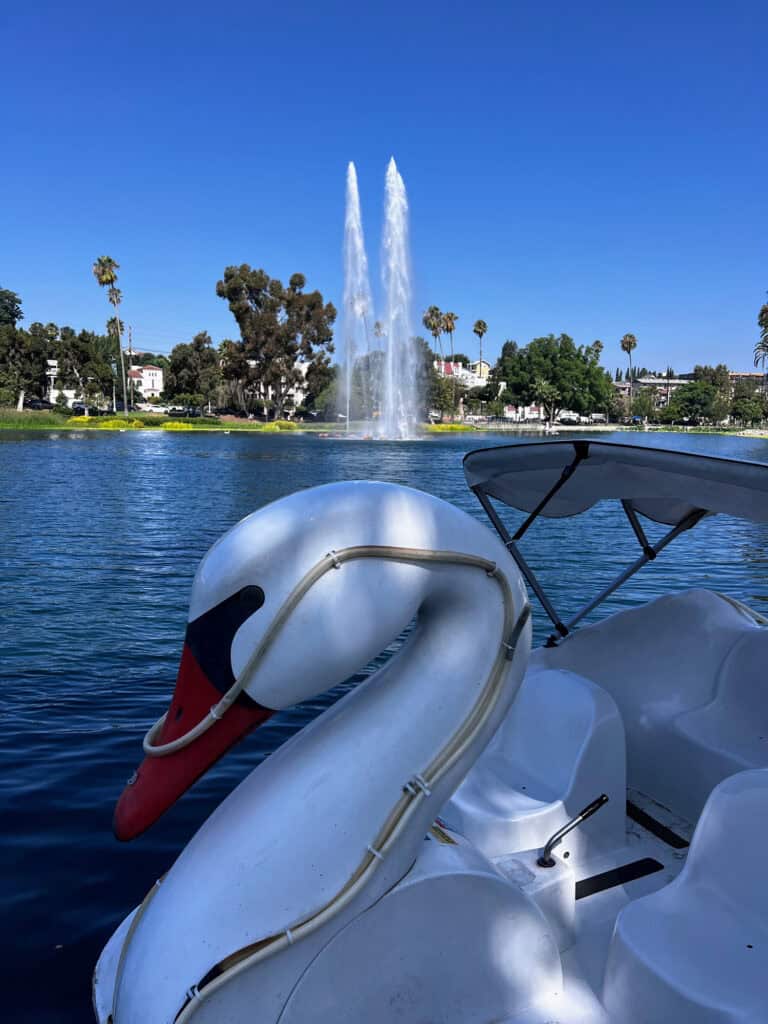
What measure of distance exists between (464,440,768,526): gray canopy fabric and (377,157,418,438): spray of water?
52.3 m

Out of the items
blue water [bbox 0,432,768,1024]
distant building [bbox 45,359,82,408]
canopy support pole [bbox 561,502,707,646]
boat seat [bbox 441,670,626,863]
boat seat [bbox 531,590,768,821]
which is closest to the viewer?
boat seat [bbox 441,670,626,863]

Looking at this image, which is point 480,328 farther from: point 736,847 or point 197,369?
point 736,847

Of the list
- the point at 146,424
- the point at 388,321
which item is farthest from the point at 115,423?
the point at 388,321

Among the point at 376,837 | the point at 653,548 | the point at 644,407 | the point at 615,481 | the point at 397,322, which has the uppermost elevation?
the point at 397,322

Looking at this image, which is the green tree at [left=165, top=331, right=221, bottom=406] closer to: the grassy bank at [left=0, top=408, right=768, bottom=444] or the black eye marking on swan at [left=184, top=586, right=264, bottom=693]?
the grassy bank at [left=0, top=408, right=768, bottom=444]

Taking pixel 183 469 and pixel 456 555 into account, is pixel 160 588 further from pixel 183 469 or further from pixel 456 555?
pixel 183 469

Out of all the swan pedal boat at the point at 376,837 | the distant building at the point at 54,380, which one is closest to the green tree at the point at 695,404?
the distant building at the point at 54,380

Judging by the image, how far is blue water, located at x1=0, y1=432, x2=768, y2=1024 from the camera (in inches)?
163

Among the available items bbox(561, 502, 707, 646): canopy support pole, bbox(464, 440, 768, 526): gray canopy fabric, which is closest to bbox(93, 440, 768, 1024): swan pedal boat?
bbox(464, 440, 768, 526): gray canopy fabric

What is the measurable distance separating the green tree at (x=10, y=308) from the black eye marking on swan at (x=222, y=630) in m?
122

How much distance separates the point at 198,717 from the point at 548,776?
207 cm

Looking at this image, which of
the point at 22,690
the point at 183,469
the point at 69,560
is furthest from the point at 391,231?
the point at 22,690

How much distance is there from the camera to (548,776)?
3.54 metres

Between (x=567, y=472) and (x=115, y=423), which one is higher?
(x=567, y=472)
